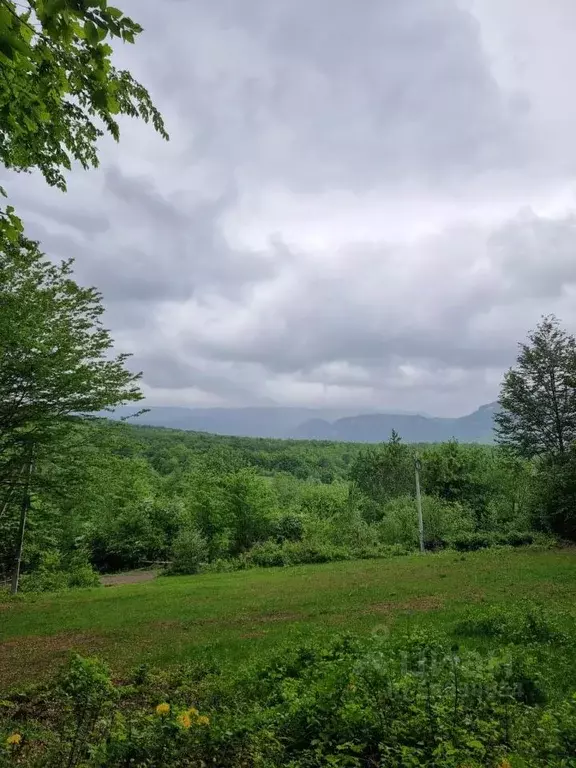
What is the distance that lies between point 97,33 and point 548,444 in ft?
121

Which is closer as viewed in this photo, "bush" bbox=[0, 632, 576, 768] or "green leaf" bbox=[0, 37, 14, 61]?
"green leaf" bbox=[0, 37, 14, 61]

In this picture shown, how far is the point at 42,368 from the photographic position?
1521 cm

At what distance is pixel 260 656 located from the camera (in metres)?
9.13

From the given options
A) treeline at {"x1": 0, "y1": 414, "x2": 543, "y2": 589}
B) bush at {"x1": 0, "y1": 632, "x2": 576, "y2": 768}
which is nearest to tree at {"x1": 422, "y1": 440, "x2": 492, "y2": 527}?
treeline at {"x1": 0, "y1": 414, "x2": 543, "y2": 589}

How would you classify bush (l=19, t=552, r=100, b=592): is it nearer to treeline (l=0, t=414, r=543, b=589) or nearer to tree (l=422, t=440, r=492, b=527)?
treeline (l=0, t=414, r=543, b=589)

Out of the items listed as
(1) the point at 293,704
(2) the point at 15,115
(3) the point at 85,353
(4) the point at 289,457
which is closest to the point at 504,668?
(1) the point at 293,704

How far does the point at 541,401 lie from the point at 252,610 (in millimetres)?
26519

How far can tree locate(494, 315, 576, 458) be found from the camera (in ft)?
108

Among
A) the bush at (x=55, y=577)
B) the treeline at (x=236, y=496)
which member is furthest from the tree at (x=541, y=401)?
the bush at (x=55, y=577)

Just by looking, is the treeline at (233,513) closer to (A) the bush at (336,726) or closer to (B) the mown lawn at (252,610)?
(B) the mown lawn at (252,610)

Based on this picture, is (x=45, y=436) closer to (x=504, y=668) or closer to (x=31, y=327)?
(x=31, y=327)

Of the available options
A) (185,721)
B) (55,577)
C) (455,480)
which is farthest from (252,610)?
(455,480)

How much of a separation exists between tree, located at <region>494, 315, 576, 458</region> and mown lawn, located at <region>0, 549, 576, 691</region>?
11015 millimetres

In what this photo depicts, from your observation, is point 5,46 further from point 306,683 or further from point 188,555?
point 188,555
